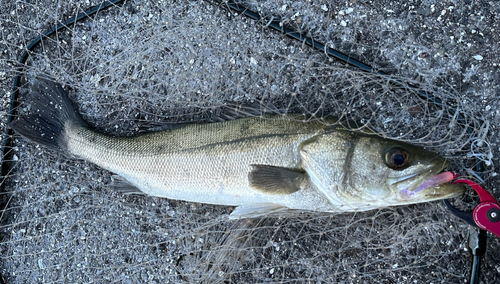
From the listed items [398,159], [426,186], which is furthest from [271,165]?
[426,186]

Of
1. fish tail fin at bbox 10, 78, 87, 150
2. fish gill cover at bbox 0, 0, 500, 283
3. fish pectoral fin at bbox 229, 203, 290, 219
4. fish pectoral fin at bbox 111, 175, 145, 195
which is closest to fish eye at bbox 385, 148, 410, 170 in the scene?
fish gill cover at bbox 0, 0, 500, 283

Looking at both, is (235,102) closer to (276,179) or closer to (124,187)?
(276,179)

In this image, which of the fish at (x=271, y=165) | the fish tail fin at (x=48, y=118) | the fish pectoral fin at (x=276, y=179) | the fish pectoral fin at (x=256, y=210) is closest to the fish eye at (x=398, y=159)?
the fish at (x=271, y=165)

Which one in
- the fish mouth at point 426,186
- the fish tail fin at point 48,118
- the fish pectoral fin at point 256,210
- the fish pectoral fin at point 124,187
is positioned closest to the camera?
the fish mouth at point 426,186

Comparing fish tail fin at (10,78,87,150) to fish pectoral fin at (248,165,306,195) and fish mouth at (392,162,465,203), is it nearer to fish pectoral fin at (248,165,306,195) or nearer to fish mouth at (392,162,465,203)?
fish pectoral fin at (248,165,306,195)

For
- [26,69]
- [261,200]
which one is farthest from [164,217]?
[26,69]

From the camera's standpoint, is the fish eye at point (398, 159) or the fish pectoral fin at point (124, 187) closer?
the fish eye at point (398, 159)

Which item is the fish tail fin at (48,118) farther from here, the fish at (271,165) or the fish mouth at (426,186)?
the fish mouth at (426,186)
